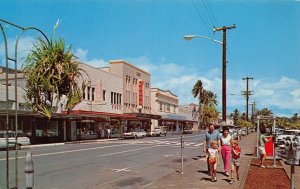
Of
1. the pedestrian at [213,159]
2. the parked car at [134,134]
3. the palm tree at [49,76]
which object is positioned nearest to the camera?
the palm tree at [49,76]

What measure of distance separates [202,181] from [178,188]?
56.9 inches

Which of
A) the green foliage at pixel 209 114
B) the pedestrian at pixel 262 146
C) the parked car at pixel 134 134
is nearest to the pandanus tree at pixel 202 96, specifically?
the green foliage at pixel 209 114

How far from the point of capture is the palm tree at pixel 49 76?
4.25m

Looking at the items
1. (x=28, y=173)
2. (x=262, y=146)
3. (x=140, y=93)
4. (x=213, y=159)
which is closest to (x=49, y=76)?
(x=28, y=173)

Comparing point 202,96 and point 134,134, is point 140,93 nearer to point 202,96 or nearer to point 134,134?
point 134,134

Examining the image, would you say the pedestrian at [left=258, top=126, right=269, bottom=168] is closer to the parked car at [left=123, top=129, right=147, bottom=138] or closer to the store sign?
the parked car at [left=123, top=129, right=147, bottom=138]

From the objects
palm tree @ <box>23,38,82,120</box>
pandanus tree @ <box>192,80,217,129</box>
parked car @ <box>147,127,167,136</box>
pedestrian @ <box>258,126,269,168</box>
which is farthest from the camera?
pandanus tree @ <box>192,80,217,129</box>

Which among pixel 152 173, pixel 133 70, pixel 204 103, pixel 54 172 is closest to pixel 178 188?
pixel 152 173

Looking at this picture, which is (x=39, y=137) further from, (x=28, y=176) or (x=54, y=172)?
(x=28, y=176)

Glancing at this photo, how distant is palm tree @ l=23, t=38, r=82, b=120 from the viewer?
4.25 meters

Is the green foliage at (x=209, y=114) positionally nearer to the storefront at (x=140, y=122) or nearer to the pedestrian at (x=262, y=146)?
the storefront at (x=140, y=122)

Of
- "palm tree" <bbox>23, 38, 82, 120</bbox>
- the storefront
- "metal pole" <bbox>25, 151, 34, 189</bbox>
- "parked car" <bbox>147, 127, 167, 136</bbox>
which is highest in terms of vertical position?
"palm tree" <bbox>23, 38, 82, 120</bbox>

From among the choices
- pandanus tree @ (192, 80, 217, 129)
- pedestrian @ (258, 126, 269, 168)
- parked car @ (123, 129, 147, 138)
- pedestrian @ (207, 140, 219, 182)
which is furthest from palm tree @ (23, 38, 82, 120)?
pandanus tree @ (192, 80, 217, 129)

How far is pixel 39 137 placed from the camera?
35.5 m
